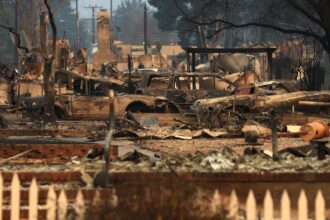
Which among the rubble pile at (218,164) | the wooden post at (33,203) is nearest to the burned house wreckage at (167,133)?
the rubble pile at (218,164)

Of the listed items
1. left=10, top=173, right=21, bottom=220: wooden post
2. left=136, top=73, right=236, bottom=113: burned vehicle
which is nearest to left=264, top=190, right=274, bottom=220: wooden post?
left=10, top=173, right=21, bottom=220: wooden post

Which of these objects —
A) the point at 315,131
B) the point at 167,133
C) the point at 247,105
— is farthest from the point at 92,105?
the point at 315,131

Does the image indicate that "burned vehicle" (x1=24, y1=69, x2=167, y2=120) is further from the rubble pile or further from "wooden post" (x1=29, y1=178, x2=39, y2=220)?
"wooden post" (x1=29, y1=178, x2=39, y2=220)

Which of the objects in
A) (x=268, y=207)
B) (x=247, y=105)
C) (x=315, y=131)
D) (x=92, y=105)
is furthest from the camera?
(x=92, y=105)

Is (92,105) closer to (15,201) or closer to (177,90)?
(177,90)

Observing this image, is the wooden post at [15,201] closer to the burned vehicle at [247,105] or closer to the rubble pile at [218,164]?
the rubble pile at [218,164]

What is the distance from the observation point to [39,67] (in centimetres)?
4241

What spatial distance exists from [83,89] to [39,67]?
48.0 ft

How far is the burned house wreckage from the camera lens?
28.1 feet

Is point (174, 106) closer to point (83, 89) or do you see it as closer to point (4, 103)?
point (83, 89)

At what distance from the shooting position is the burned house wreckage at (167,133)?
337 inches

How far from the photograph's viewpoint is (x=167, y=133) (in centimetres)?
1869

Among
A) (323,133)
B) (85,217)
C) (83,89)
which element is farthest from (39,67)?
(85,217)

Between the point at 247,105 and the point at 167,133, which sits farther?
the point at 247,105
